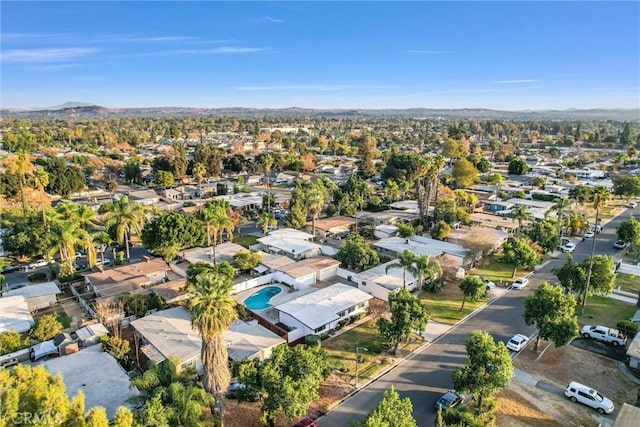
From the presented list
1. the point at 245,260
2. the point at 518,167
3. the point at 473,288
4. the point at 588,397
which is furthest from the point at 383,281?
the point at 518,167

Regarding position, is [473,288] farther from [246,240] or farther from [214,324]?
[246,240]

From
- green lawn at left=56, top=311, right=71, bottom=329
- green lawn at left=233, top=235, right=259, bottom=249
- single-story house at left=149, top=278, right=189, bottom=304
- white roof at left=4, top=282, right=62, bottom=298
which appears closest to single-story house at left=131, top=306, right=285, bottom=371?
single-story house at left=149, top=278, right=189, bottom=304

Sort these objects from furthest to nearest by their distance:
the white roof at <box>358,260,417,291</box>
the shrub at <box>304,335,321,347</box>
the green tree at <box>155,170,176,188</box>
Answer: the green tree at <box>155,170,176,188</box> < the white roof at <box>358,260,417,291</box> < the shrub at <box>304,335,321,347</box>

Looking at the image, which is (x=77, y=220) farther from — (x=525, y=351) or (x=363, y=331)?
(x=525, y=351)

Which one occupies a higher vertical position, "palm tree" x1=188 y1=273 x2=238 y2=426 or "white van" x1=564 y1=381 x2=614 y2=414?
"palm tree" x1=188 y1=273 x2=238 y2=426

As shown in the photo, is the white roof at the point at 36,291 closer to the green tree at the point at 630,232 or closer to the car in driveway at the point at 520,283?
the car in driveway at the point at 520,283

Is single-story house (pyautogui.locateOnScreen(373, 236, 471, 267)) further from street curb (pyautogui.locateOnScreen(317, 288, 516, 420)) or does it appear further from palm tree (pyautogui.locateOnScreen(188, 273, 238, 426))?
palm tree (pyautogui.locateOnScreen(188, 273, 238, 426))

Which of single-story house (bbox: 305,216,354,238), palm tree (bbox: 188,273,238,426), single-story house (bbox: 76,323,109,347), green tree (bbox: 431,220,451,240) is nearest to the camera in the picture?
palm tree (bbox: 188,273,238,426)

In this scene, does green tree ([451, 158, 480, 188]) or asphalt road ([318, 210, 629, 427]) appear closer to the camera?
asphalt road ([318, 210, 629, 427])
